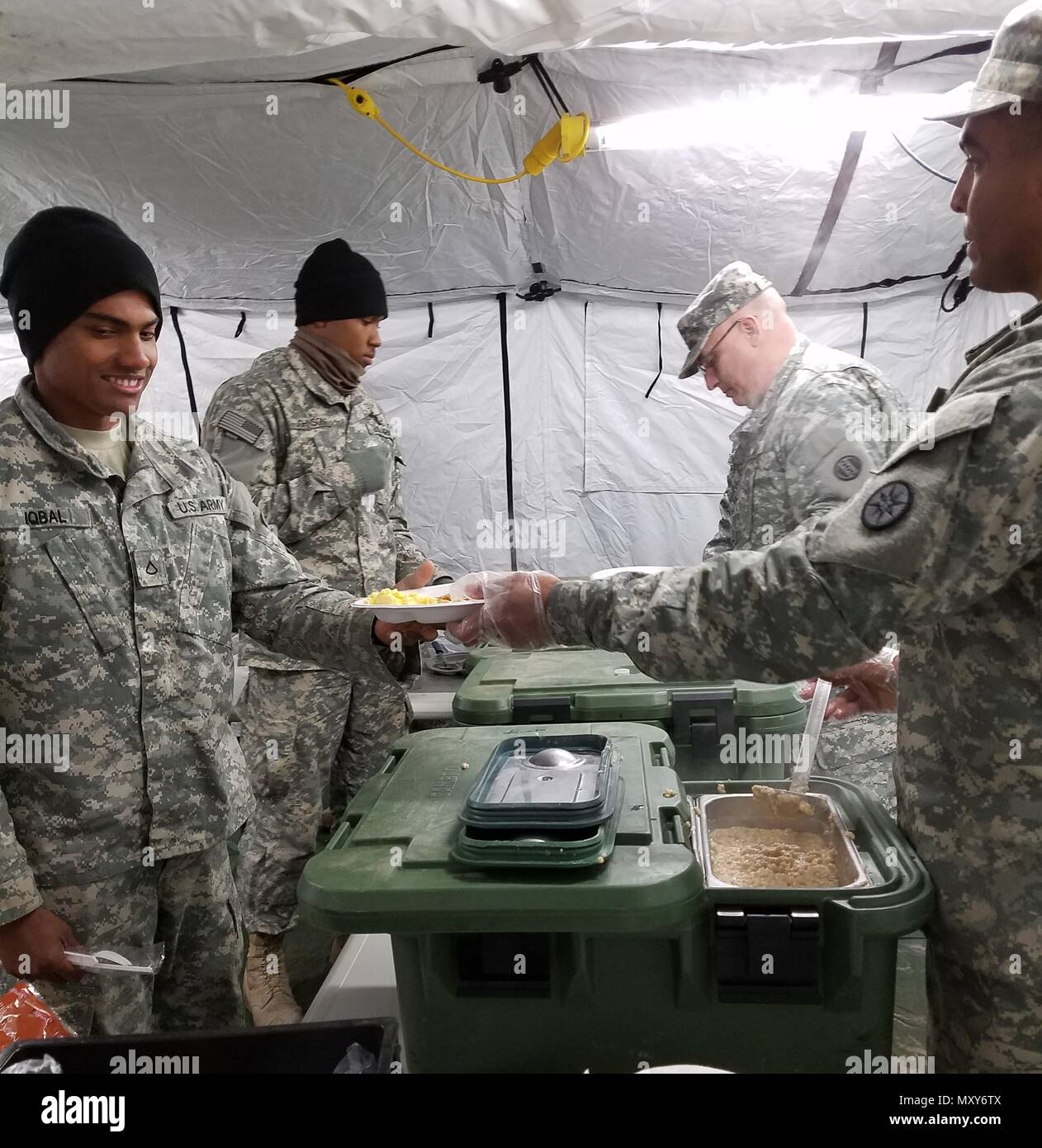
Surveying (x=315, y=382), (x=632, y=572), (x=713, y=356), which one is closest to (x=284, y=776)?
(x=315, y=382)

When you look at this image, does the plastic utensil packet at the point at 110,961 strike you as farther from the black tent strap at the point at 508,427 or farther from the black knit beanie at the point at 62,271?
the black tent strap at the point at 508,427

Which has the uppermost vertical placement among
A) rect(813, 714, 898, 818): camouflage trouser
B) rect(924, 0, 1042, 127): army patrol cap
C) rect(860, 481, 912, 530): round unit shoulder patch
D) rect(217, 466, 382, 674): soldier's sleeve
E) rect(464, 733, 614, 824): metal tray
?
rect(924, 0, 1042, 127): army patrol cap

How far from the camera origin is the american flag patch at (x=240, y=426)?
2.93m

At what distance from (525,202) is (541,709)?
111 inches

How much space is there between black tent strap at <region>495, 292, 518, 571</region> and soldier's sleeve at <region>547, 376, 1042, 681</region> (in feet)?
12.4

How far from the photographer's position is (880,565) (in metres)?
1.17

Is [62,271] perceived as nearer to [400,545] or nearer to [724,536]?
[400,545]

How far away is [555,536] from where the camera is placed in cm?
537

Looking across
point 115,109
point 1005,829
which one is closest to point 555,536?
point 115,109

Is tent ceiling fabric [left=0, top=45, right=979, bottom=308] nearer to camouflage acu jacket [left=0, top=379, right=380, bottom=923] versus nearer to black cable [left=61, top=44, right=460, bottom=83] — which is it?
black cable [left=61, top=44, right=460, bottom=83]

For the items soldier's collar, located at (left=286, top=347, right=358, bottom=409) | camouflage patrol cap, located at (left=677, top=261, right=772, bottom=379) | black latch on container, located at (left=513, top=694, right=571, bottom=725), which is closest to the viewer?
black latch on container, located at (left=513, top=694, right=571, bottom=725)

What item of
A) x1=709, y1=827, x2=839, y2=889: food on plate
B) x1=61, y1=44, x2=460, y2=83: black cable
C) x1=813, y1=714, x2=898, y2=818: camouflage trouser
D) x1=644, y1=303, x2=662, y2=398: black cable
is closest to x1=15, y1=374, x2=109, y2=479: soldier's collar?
x1=709, y1=827, x2=839, y2=889: food on plate

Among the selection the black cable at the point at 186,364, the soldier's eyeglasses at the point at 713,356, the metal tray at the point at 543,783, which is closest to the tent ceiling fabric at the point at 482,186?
the black cable at the point at 186,364

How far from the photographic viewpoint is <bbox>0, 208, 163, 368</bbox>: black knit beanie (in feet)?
5.54
